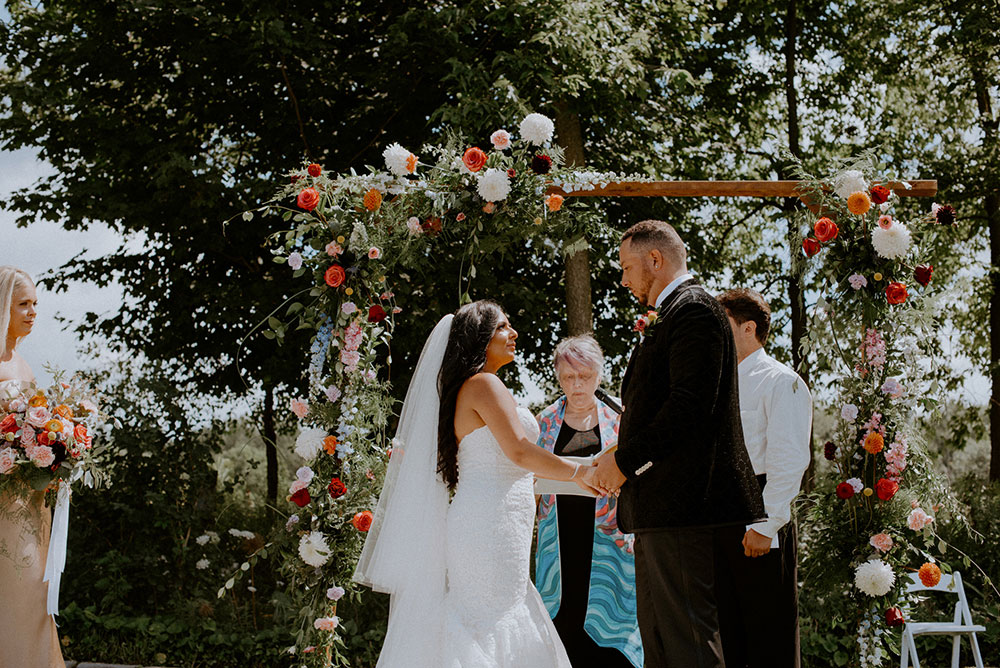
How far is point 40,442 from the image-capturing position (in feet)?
13.6

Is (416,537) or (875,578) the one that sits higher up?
(416,537)

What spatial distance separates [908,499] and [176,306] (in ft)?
20.9

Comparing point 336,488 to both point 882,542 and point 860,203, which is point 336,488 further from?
point 860,203

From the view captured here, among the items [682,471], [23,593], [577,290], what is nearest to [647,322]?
[682,471]

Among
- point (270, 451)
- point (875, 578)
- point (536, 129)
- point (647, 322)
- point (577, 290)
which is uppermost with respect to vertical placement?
point (536, 129)

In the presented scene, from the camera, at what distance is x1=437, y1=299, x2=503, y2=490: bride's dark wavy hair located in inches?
146

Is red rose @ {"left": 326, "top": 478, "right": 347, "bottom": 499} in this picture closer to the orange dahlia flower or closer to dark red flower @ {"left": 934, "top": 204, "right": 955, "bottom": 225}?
the orange dahlia flower

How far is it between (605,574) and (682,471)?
126cm

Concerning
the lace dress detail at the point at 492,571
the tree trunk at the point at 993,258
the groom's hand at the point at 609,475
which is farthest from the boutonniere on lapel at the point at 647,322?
the tree trunk at the point at 993,258

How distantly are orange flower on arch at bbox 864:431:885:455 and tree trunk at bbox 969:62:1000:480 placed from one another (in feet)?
18.0

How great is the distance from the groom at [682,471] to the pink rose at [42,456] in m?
2.64

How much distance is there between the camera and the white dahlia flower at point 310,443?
4.59m

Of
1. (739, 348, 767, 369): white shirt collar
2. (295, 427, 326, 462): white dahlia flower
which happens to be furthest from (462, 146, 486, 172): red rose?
(739, 348, 767, 369): white shirt collar

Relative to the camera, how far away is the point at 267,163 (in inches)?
329
